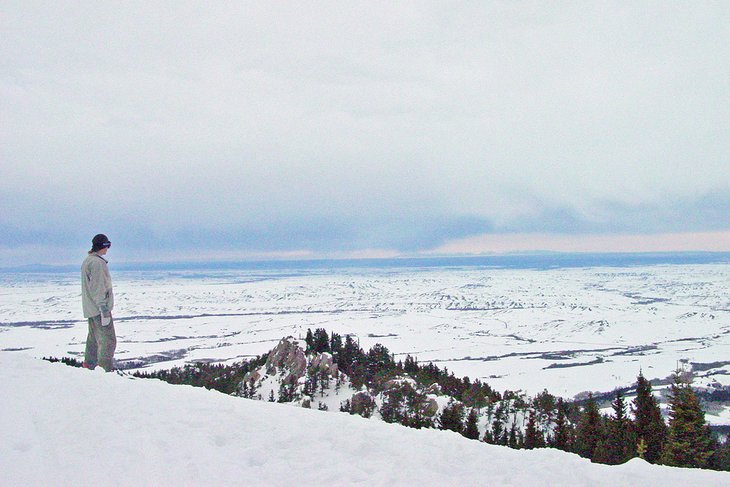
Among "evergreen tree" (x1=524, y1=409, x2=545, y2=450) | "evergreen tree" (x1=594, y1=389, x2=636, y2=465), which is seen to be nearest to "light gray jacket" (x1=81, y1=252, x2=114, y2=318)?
"evergreen tree" (x1=594, y1=389, x2=636, y2=465)

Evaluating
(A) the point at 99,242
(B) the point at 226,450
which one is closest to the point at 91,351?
(A) the point at 99,242

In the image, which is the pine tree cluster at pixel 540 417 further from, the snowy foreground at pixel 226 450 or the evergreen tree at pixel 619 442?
the snowy foreground at pixel 226 450

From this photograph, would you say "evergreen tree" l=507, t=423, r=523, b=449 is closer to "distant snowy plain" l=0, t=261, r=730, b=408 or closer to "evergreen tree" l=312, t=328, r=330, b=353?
"evergreen tree" l=312, t=328, r=330, b=353

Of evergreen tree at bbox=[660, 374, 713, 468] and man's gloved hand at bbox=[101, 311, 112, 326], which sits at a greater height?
man's gloved hand at bbox=[101, 311, 112, 326]

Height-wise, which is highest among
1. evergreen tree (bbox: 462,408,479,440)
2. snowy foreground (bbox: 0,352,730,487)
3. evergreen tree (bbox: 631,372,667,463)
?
snowy foreground (bbox: 0,352,730,487)

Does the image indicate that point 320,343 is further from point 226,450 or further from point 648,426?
point 226,450

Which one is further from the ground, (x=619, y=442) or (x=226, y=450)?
(x=226, y=450)

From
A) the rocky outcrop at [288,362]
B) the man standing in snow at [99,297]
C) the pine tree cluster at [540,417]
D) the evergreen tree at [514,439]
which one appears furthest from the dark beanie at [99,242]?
the rocky outcrop at [288,362]
